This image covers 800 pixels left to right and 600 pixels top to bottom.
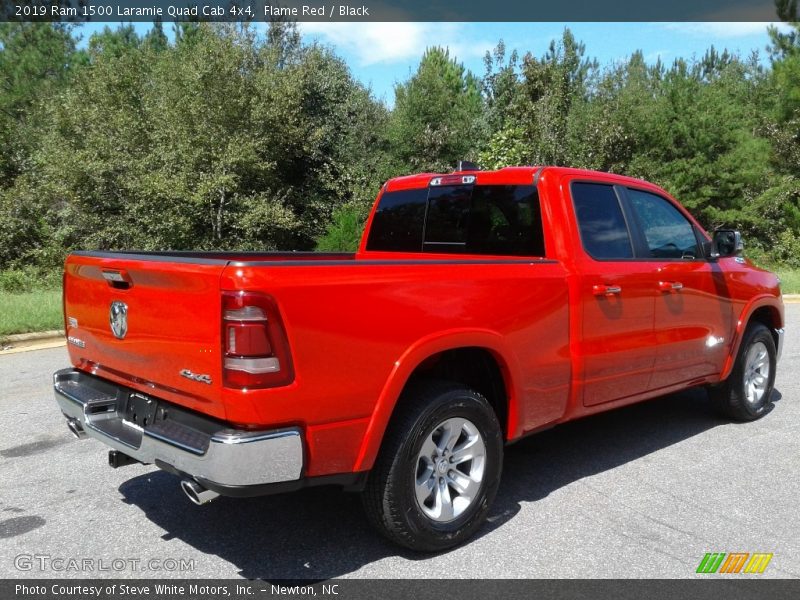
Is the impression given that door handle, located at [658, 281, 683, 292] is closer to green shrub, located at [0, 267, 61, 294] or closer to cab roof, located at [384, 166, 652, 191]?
cab roof, located at [384, 166, 652, 191]

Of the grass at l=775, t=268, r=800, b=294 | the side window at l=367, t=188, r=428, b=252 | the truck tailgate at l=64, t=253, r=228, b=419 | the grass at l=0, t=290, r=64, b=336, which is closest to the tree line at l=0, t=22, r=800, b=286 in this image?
the grass at l=775, t=268, r=800, b=294

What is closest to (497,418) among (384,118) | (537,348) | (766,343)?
(537,348)

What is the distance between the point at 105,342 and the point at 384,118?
28698 mm

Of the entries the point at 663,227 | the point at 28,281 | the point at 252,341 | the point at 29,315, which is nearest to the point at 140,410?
the point at 252,341

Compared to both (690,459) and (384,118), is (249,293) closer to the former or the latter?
(690,459)

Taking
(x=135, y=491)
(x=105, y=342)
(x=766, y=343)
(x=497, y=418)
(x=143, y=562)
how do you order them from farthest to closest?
(x=766, y=343) → (x=135, y=491) → (x=497, y=418) → (x=105, y=342) → (x=143, y=562)

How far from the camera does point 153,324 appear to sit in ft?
10.3

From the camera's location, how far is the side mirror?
504cm

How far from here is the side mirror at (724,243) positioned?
504 cm

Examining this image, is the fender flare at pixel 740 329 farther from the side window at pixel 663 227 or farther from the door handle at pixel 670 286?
the door handle at pixel 670 286

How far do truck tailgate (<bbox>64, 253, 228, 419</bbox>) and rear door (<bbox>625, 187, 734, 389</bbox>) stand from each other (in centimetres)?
296

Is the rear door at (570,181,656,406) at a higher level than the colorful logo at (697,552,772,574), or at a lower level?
higher

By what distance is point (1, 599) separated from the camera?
2990 mm

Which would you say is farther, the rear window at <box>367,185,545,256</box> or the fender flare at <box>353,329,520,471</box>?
the rear window at <box>367,185,545,256</box>
